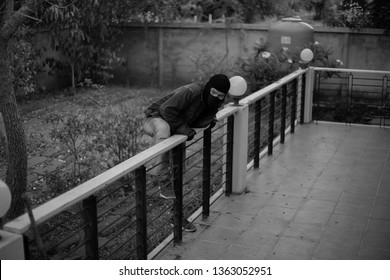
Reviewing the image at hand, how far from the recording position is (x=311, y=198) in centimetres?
598

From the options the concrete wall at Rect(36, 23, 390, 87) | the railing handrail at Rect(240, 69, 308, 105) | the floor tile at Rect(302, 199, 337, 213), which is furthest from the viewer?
the concrete wall at Rect(36, 23, 390, 87)

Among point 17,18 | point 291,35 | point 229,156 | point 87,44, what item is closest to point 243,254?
point 229,156

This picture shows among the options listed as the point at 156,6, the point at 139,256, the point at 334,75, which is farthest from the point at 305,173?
the point at 156,6

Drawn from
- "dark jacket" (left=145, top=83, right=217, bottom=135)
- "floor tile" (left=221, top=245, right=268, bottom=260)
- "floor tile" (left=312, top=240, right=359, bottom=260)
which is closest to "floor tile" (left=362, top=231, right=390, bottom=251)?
"floor tile" (left=312, top=240, right=359, bottom=260)

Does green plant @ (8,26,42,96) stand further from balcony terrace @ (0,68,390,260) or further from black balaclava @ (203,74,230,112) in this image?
black balaclava @ (203,74,230,112)

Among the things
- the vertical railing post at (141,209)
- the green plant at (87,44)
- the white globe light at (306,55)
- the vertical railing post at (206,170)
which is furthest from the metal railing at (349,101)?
the vertical railing post at (141,209)

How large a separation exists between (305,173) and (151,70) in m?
7.39

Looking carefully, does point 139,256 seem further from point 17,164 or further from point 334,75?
point 334,75

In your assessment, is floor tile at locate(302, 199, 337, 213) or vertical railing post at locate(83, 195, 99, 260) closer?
vertical railing post at locate(83, 195, 99, 260)

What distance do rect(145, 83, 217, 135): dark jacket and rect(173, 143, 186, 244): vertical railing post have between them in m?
0.19

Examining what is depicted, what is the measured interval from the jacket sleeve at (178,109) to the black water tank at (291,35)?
6717 mm

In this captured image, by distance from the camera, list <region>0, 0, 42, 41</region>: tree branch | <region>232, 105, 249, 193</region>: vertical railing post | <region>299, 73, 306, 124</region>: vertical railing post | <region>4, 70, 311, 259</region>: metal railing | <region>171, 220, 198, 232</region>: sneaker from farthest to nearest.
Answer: <region>299, 73, 306, 124</region>: vertical railing post, <region>232, 105, 249, 193</region>: vertical railing post, <region>0, 0, 42, 41</region>: tree branch, <region>171, 220, 198, 232</region>: sneaker, <region>4, 70, 311, 259</region>: metal railing

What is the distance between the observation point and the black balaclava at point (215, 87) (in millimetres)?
4867

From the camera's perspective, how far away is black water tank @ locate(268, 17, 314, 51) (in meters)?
11.4
